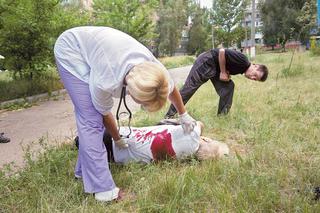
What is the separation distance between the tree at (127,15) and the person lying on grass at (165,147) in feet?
46.4

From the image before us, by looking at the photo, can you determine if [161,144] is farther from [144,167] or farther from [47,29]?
[47,29]

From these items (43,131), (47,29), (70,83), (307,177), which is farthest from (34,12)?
(307,177)

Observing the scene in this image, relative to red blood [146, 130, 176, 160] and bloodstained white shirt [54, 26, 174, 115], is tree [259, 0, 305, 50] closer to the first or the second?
red blood [146, 130, 176, 160]

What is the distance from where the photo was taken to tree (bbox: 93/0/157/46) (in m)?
17.5

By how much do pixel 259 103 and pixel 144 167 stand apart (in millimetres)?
3410

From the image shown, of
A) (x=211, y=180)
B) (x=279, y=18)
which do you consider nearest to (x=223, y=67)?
(x=211, y=180)

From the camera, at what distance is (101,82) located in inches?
103

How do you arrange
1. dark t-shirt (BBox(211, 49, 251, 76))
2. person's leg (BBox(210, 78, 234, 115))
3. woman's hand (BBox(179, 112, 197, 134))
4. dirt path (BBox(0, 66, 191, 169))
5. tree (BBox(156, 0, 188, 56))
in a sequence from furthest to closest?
tree (BBox(156, 0, 188, 56))
person's leg (BBox(210, 78, 234, 115))
dark t-shirt (BBox(211, 49, 251, 76))
dirt path (BBox(0, 66, 191, 169))
woman's hand (BBox(179, 112, 197, 134))

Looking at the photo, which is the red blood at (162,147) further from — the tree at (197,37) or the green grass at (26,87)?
the tree at (197,37)

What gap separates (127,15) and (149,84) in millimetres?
16653

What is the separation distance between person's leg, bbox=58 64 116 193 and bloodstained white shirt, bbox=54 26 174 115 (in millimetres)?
79

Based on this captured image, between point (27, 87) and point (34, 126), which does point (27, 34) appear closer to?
point (27, 87)

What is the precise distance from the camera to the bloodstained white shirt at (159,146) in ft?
11.2

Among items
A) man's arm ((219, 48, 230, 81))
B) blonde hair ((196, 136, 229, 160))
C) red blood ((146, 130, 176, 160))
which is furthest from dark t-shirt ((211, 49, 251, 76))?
red blood ((146, 130, 176, 160))
